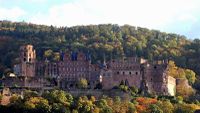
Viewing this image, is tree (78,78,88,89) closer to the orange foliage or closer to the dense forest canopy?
the orange foliage

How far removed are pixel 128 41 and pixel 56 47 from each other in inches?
558

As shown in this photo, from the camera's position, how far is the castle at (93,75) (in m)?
104

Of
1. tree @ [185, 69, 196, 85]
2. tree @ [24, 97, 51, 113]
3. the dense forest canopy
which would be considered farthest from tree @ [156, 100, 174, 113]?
the dense forest canopy

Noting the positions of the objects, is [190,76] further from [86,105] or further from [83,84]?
[86,105]

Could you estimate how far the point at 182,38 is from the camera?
150 meters

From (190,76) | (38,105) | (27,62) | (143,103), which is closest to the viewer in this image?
(38,105)

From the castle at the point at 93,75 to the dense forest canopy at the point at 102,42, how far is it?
45.8 feet

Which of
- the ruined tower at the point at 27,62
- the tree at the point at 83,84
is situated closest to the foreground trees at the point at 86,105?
the tree at the point at 83,84

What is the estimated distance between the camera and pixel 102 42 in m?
136

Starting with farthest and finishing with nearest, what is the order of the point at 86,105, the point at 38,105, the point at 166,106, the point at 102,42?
the point at 102,42, the point at 166,106, the point at 86,105, the point at 38,105

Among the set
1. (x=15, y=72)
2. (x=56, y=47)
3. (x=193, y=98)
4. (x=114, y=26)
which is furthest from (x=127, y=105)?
(x=114, y=26)

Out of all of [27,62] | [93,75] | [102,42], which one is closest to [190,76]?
[93,75]

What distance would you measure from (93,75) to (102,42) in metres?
29.3

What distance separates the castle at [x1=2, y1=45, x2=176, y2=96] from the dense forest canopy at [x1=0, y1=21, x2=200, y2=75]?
45.8 ft
